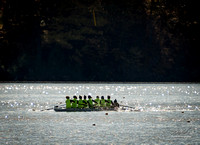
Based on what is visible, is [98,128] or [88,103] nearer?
[98,128]

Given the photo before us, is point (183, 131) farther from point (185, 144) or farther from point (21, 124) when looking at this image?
point (21, 124)

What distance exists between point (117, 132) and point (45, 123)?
390 inches

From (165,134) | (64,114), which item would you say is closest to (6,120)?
(64,114)

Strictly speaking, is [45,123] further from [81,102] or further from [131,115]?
[131,115]

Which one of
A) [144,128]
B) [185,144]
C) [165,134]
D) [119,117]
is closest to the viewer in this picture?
[185,144]

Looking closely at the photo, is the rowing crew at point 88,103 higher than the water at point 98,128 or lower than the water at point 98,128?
higher

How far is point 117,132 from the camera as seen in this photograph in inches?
1750

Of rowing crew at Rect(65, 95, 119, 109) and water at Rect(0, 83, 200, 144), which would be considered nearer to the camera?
water at Rect(0, 83, 200, 144)

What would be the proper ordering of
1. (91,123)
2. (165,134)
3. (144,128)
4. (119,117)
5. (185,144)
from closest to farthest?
(185,144)
(165,134)
(144,128)
(91,123)
(119,117)

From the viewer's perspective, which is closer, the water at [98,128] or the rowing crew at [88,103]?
the water at [98,128]

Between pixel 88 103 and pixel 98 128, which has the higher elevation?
pixel 88 103

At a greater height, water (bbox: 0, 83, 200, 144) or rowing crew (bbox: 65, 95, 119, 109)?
rowing crew (bbox: 65, 95, 119, 109)

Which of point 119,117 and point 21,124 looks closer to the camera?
point 21,124

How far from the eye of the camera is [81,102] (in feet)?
192
